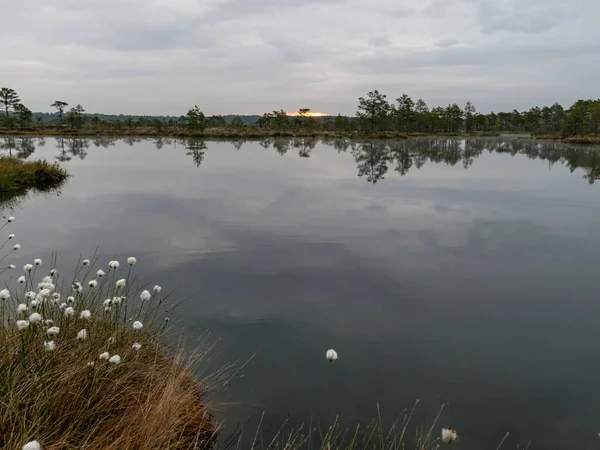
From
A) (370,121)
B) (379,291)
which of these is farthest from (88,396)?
(370,121)

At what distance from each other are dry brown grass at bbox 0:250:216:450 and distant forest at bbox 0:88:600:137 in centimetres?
7851

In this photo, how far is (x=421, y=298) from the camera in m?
7.94

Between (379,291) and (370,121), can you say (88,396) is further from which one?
(370,121)

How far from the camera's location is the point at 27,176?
20938mm

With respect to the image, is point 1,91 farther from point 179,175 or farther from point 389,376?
point 389,376

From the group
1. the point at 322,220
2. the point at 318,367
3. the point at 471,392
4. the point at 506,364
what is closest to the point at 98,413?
the point at 318,367

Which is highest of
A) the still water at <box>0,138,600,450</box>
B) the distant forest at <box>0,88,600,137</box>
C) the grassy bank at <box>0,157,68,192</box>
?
the distant forest at <box>0,88,600,137</box>

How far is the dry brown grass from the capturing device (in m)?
3.23

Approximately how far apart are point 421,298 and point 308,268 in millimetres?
2652

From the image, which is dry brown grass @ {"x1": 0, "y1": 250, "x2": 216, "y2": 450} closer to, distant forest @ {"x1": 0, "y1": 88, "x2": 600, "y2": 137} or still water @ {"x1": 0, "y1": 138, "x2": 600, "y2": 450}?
still water @ {"x1": 0, "y1": 138, "x2": 600, "y2": 450}

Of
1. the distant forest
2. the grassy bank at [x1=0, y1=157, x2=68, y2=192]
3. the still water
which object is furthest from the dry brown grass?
the distant forest

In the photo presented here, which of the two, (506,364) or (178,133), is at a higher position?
(178,133)

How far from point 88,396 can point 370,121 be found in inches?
3741

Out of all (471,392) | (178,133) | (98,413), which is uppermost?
(178,133)
